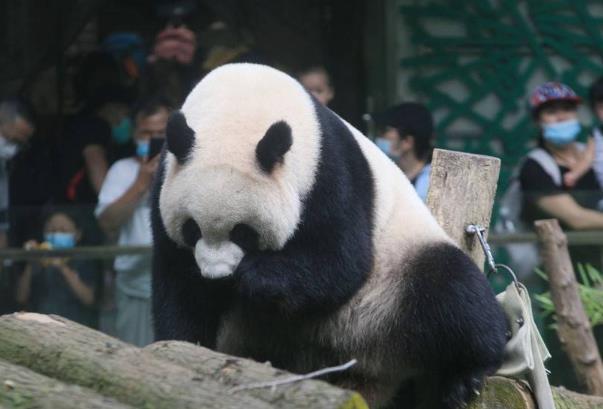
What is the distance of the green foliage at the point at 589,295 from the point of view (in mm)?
6250

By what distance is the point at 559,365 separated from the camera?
6668 mm

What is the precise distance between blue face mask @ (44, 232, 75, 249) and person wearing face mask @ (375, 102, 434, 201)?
178 cm

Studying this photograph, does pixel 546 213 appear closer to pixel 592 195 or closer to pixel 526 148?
pixel 592 195

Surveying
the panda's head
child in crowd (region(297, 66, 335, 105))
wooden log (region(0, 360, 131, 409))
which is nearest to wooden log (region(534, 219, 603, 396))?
child in crowd (region(297, 66, 335, 105))

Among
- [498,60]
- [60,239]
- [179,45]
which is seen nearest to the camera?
[60,239]

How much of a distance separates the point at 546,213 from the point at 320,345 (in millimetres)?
2825

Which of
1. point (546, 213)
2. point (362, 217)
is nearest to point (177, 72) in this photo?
point (546, 213)

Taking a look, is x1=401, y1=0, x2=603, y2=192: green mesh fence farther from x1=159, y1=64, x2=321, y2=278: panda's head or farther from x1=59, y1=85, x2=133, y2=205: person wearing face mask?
x1=159, y1=64, x2=321, y2=278: panda's head

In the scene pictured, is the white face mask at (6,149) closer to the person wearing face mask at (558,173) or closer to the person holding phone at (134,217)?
the person holding phone at (134,217)

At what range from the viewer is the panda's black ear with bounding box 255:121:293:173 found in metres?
3.70

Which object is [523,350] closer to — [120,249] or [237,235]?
[237,235]

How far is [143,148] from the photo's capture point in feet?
21.4

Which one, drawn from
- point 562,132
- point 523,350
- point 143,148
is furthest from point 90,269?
point 523,350

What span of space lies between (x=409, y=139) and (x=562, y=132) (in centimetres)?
93
